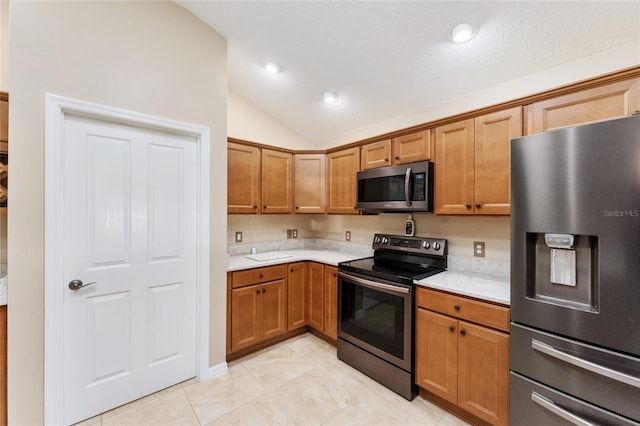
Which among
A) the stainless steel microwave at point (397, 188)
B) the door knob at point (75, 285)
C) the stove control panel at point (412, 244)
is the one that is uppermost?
the stainless steel microwave at point (397, 188)

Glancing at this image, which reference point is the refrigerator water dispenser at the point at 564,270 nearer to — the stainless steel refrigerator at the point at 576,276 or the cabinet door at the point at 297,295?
the stainless steel refrigerator at the point at 576,276

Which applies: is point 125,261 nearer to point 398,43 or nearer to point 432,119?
point 398,43

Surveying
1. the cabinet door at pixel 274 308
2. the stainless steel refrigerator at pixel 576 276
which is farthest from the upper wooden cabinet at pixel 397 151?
the cabinet door at pixel 274 308

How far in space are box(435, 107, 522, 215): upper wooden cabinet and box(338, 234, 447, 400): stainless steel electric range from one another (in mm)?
536

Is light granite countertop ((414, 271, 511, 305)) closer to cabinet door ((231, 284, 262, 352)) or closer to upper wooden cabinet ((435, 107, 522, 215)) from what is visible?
upper wooden cabinet ((435, 107, 522, 215))

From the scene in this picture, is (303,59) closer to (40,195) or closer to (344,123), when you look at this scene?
(344,123)

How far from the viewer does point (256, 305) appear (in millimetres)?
2646

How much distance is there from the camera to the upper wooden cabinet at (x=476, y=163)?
187cm

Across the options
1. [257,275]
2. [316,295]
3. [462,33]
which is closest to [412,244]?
[316,295]

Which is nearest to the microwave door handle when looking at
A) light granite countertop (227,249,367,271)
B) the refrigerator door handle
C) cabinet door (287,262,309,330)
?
light granite countertop (227,249,367,271)

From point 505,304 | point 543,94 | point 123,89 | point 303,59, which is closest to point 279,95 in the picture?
point 303,59

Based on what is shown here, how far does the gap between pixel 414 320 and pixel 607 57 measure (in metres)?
2.24

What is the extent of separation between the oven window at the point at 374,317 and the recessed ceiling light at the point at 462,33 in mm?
1961

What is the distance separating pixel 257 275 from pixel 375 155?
5.72 ft
